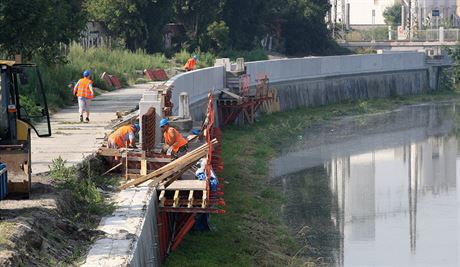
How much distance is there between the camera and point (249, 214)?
1065 inches

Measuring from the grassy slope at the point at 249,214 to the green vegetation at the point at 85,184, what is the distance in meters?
1.57

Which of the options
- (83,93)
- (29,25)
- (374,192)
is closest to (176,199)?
(83,93)

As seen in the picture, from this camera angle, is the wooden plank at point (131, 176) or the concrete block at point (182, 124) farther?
the concrete block at point (182, 124)

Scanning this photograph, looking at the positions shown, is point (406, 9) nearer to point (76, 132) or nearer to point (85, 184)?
point (76, 132)

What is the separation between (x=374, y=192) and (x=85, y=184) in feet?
45.9

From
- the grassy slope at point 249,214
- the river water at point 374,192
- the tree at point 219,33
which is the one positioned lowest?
the river water at point 374,192

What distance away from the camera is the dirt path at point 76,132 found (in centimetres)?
2486

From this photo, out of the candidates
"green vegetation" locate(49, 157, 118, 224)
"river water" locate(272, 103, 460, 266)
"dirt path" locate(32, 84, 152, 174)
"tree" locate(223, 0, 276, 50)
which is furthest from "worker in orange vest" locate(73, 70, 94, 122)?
"tree" locate(223, 0, 276, 50)

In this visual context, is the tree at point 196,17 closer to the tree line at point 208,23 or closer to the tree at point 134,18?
the tree line at point 208,23

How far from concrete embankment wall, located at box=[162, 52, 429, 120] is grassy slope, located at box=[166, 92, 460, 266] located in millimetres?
2153

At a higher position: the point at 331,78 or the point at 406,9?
the point at 406,9

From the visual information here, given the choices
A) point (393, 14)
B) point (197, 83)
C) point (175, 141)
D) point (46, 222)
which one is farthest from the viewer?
point (393, 14)

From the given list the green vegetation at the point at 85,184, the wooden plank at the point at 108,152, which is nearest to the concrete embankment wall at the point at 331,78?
the wooden plank at the point at 108,152

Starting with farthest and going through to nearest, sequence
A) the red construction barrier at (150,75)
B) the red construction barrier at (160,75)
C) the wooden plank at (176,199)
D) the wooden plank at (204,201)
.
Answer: the red construction barrier at (160,75) < the red construction barrier at (150,75) < the wooden plank at (176,199) < the wooden plank at (204,201)
